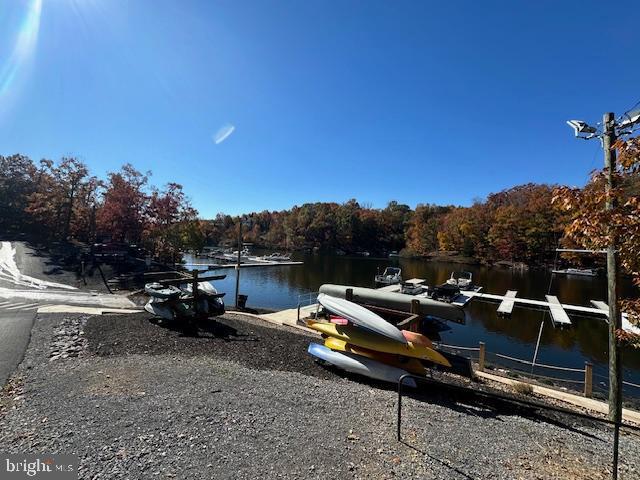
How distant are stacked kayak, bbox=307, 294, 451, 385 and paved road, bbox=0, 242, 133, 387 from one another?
7.62 metres

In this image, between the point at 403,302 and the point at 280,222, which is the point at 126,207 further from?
the point at 280,222

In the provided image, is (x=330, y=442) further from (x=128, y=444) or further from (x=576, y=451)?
(x=576, y=451)

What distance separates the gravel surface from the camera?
4.38 m

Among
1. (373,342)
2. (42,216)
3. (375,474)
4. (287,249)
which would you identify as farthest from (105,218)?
(287,249)

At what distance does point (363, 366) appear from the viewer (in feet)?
27.3

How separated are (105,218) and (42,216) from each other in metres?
11.9

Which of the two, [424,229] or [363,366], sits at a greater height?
[424,229]

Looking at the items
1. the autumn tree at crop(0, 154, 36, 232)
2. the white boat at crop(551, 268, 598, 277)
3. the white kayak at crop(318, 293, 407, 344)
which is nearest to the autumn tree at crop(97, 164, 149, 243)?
the autumn tree at crop(0, 154, 36, 232)

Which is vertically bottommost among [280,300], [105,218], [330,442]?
[280,300]

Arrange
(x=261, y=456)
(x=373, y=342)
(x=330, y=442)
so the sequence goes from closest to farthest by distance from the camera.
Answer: (x=261, y=456)
(x=330, y=442)
(x=373, y=342)

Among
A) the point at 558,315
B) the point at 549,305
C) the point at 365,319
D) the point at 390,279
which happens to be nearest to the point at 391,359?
the point at 365,319

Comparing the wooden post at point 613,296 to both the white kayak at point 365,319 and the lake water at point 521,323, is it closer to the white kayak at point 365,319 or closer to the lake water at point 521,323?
the white kayak at point 365,319

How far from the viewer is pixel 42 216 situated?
4131 centimetres

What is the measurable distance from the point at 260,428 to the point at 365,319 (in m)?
4.08
